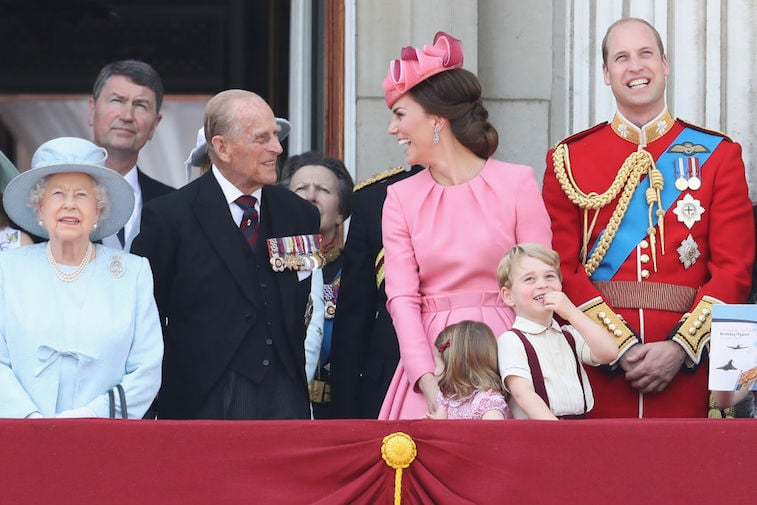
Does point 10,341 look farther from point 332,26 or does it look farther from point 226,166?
point 332,26

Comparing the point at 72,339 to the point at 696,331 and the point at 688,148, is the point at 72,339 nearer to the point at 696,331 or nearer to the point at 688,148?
the point at 696,331

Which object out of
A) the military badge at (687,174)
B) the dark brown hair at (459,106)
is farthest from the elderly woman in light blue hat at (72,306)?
the military badge at (687,174)

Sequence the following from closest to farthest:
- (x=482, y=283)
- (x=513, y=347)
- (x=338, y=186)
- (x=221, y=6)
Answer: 1. (x=513, y=347)
2. (x=482, y=283)
3. (x=338, y=186)
4. (x=221, y=6)

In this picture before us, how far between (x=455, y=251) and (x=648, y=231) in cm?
72

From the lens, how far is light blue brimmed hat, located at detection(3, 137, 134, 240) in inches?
203

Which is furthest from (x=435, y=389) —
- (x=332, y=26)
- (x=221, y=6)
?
(x=221, y=6)

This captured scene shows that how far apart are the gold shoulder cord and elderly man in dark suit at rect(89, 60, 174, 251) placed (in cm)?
176

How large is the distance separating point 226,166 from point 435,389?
3.83ft

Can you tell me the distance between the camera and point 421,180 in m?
5.34

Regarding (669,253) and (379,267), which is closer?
(669,253)

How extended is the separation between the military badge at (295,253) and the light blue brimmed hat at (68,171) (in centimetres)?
50

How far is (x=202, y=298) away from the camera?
5.45 m

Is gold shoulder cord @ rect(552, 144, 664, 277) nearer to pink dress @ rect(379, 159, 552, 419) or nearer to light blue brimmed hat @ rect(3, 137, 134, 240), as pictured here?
pink dress @ rect(379, 159, 552, 419)

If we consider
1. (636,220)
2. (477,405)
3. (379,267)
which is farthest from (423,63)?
(477,405)
